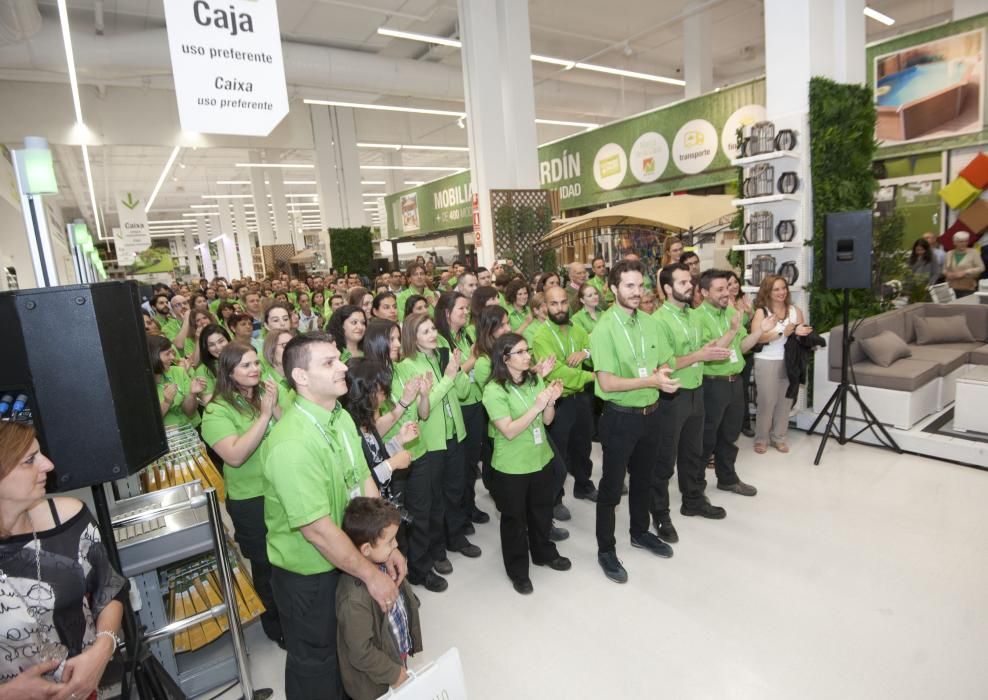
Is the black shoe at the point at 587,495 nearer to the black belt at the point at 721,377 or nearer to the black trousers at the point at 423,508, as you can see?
the black belt at the point at 721,377

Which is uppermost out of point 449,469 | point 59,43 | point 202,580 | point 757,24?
point 757,24

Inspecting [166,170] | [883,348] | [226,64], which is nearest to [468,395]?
[226,64]

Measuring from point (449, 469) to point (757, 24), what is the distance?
13437 millimetres

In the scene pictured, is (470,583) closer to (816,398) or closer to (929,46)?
(816,398)

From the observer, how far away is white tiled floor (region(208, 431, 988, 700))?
2402 mm

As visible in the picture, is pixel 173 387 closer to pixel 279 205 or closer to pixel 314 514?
pixel 314 514

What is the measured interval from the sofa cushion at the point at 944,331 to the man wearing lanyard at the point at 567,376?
405 centimetres

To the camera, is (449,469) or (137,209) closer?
(449,469)

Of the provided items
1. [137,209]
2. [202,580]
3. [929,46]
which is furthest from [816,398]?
[137,209]

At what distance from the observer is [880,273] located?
5746 millimetres

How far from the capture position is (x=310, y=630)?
1.89m

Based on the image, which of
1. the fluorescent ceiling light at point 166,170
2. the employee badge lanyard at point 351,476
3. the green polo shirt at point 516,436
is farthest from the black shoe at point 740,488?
the fluorescent ceiling light at point 166,170

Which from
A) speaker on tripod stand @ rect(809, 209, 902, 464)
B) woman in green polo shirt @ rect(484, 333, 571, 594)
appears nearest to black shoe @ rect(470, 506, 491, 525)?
woman in green polo shirt @ rect(484, 333, 571, 594)

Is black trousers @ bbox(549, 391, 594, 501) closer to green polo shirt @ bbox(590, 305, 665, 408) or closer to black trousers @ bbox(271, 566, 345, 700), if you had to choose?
green polo shirt @ bbox(590, 305, 665, 408)
